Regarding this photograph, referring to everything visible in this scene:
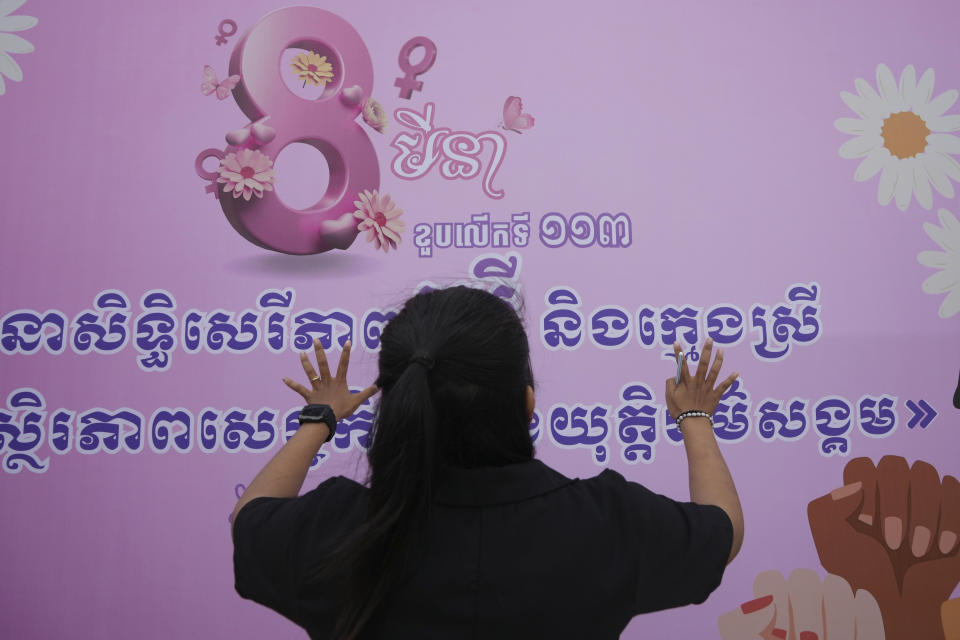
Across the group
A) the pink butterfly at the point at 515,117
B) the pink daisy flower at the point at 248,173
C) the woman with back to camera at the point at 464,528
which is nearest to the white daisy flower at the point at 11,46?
the pink daisy flower at the point at 248,173

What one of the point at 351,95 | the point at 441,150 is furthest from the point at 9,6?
the point at 441,150

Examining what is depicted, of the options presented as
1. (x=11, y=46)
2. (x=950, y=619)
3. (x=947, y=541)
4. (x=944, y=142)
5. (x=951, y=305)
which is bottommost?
(x=950, y=619)

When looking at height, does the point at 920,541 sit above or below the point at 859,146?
below

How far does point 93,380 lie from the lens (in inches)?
65.1

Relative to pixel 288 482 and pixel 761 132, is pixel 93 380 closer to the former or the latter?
pixel 288 482

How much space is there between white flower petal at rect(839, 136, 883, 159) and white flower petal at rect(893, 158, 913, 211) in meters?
0.08

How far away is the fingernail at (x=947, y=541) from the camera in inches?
64.1

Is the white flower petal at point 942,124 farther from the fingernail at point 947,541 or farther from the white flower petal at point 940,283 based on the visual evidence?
the fingernail at point 947,541

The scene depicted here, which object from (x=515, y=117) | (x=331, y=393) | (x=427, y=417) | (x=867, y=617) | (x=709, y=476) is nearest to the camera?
(x=427, y=417)

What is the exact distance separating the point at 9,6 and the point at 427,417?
183cm

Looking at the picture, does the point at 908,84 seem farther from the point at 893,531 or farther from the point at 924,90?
the point at 893,531

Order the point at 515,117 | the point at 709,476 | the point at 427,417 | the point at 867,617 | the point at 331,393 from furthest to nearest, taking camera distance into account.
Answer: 1. the point at 515,117
2. the point at 867,617
3. the point at 331,393
4. the point at 709,476
5. the point at 427,417

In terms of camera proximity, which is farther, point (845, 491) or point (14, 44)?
point (14, 44)

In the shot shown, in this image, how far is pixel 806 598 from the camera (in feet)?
5.24
